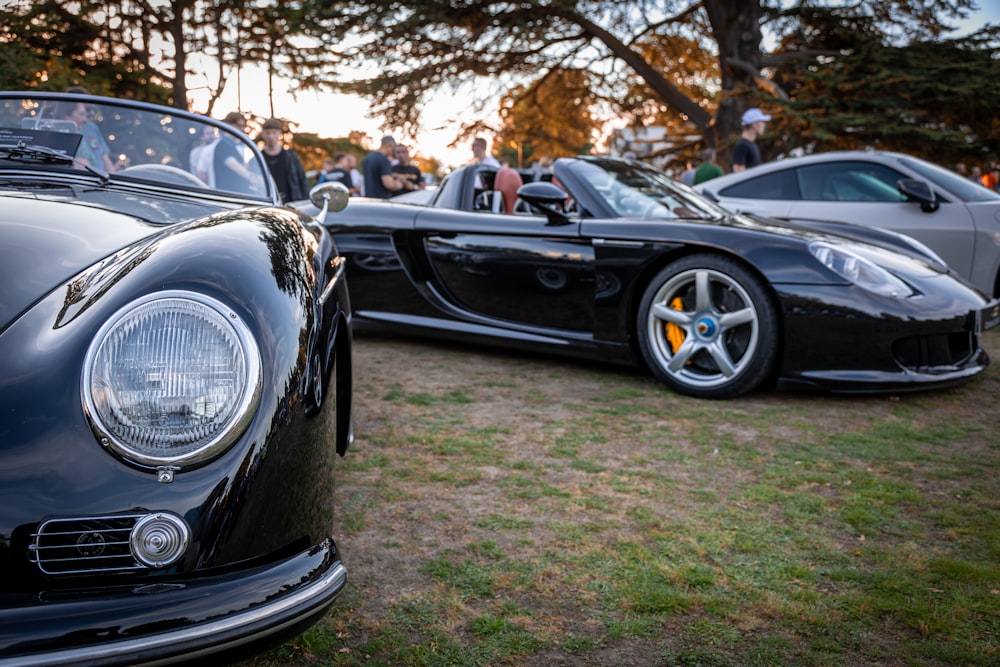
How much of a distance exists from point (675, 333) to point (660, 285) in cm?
25

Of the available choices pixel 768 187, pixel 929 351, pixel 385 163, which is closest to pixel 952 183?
pixel 768 187

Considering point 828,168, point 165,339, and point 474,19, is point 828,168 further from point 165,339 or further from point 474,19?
point 474,19

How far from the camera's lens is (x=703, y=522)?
255 centimetres

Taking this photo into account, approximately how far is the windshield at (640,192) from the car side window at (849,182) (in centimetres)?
213

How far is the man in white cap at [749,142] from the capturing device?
26.3 ft

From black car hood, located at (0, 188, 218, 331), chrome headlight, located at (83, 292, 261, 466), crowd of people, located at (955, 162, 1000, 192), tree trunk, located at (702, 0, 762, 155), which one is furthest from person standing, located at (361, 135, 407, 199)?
crowd of people, located at (955, 162, 1000, 192)

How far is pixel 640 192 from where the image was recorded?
471cm

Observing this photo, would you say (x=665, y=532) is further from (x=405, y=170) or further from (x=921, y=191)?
(x=405, y=170)

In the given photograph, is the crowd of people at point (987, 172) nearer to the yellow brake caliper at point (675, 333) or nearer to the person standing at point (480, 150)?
the person standing at point (480, 150)

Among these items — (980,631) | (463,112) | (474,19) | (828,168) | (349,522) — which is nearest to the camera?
(980,631)

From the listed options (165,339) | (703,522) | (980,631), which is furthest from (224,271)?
(980,631)

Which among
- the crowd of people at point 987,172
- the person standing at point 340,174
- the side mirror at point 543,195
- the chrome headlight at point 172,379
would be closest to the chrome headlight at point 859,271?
the side mirror at point 543,195

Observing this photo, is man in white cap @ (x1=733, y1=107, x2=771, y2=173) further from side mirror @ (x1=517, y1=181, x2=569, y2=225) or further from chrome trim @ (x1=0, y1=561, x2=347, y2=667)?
chrome trim @ (x1=0, y1=561, x2=347, y2=667)

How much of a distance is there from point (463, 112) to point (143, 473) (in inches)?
707
